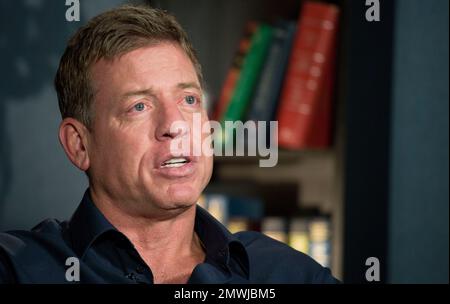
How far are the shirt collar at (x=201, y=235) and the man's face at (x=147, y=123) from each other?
53mm

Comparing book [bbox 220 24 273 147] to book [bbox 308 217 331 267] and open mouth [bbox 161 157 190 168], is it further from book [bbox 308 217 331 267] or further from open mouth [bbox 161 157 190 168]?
open mouth [bbox 161 157 190 168]

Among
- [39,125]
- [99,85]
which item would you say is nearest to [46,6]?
[39,125]

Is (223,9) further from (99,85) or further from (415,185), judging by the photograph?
(99,85)

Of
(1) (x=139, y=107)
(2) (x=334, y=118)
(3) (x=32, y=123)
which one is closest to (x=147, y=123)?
(1) (x=139, y=107)

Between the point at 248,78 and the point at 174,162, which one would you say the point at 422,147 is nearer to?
the point at 248,78

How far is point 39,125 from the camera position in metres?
1.37

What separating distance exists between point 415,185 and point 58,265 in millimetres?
806

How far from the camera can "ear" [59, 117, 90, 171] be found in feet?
3.81

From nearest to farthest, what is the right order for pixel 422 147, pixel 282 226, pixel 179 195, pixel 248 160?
pixel 179 195, pixel 422 147, pixel 282 226, pixel 248 160

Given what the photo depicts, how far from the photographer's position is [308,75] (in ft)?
5.74

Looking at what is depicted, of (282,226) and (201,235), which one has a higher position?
(201,235)

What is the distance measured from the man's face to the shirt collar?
0.17ft

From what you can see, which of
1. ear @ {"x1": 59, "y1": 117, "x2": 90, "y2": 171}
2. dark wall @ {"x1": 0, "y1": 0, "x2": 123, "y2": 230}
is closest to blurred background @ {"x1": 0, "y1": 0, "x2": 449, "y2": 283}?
dark wall @ {"x1": 0, "y1": 0, "x2": 123, "y2": 230}

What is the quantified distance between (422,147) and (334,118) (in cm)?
32
